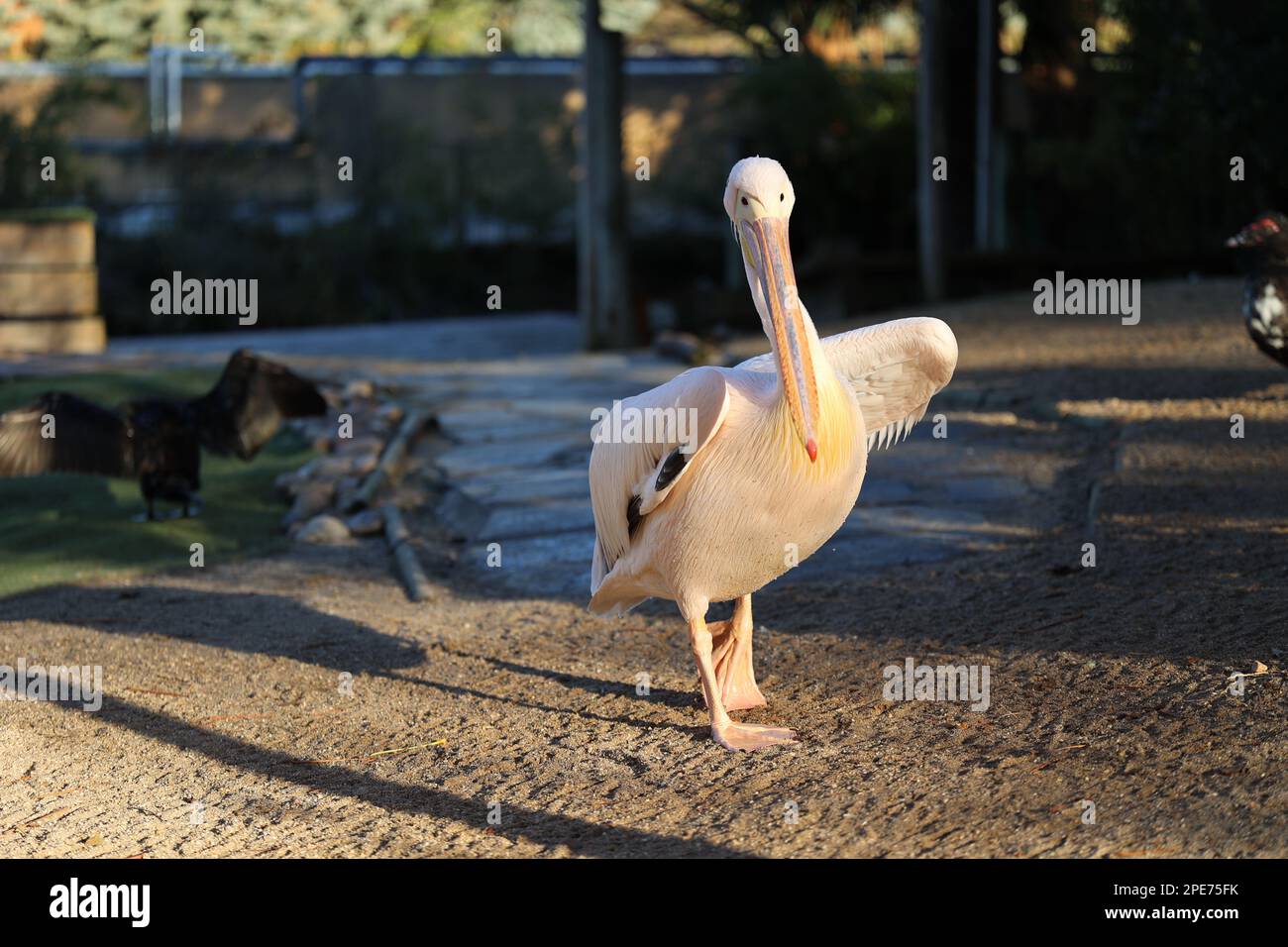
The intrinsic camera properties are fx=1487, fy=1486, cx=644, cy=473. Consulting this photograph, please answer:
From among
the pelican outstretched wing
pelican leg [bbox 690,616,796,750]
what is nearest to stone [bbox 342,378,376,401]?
the pelican outstretched wing

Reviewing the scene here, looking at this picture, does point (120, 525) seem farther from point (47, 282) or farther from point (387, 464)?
point (47, 282)

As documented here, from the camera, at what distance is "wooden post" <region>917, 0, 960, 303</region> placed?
13430 millimetres

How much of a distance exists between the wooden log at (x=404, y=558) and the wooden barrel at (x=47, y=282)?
682 cm

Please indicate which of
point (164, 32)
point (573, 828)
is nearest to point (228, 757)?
point (573, 828)

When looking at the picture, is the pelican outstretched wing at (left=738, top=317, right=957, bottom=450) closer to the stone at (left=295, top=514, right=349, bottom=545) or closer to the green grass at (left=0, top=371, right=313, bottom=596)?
the stone at (left=295, top=514, right=349, bottom=545)

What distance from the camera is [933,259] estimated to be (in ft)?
44.6

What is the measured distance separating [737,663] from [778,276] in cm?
126

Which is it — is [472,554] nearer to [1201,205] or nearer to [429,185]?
[1201,205]

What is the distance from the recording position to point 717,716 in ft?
13.5

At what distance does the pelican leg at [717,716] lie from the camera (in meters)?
4.08

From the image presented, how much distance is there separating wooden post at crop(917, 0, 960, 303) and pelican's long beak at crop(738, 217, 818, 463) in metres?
9.98

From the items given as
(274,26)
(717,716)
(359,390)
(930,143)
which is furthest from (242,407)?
(274,26)

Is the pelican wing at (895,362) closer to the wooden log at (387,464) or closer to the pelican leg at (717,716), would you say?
the pelican leg at (717,716)
